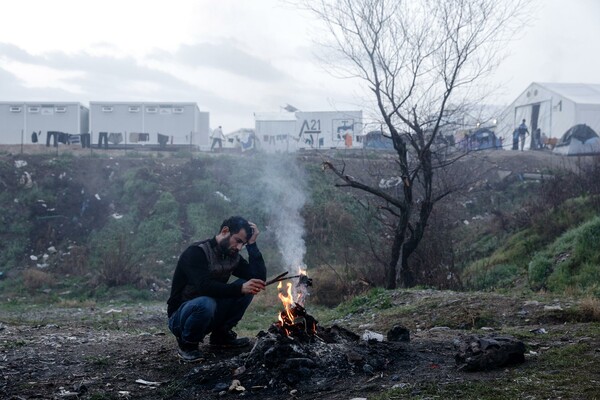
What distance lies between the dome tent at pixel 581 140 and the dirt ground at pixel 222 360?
24731mm

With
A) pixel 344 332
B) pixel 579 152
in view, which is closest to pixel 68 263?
pixel 344 332

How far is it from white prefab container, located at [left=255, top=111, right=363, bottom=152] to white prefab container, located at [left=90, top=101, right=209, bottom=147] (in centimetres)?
418

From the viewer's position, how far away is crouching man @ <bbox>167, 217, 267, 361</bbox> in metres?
5.95

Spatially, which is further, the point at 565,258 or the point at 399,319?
the point at 565,258

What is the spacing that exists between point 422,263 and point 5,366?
352 inches

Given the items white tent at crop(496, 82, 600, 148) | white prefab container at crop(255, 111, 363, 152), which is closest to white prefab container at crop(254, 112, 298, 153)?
white prefab container at crop(255, 111, 363, 152)

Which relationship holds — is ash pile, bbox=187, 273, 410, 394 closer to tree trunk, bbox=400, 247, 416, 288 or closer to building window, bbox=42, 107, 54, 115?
tree trunk, bbox=400, 247, 416, 288

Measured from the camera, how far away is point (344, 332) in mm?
Result: 6379

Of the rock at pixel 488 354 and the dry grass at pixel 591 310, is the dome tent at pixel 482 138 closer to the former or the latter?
the dry grass at pixel 591 310

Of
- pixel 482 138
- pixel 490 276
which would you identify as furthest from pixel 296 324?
pixel 482 138

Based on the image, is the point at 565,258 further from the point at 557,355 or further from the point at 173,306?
the point at 173,306

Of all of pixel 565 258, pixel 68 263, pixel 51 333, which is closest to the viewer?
pixel 51 333

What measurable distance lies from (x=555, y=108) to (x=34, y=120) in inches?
1060

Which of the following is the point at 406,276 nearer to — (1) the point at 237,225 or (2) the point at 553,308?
(2) the point at 553,308
